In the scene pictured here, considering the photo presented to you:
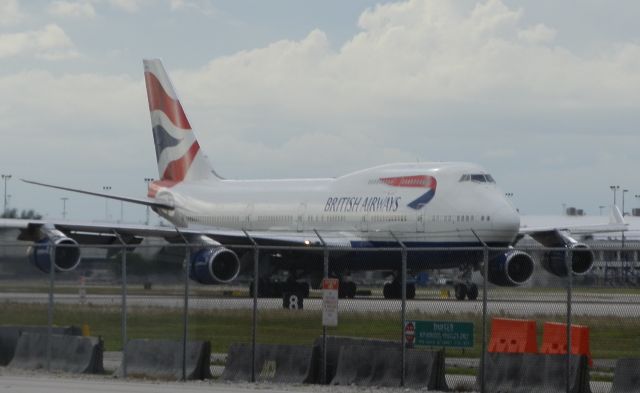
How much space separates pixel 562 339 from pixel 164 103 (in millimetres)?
35841

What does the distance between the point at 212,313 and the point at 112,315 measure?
9.58 feet

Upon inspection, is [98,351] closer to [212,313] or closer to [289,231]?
[212,313]

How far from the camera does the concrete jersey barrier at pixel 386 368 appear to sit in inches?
698

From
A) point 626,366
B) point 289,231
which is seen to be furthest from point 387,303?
point 289,231

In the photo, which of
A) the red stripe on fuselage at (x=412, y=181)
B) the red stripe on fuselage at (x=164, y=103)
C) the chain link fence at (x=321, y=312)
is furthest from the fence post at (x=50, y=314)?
the red stripe on fuselage at (x=164, y=103)

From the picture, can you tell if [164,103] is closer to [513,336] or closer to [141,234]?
[141,234]

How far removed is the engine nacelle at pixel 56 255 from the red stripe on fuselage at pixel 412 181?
9976 mm

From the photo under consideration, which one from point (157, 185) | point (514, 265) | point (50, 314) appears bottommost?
point (50, 314)

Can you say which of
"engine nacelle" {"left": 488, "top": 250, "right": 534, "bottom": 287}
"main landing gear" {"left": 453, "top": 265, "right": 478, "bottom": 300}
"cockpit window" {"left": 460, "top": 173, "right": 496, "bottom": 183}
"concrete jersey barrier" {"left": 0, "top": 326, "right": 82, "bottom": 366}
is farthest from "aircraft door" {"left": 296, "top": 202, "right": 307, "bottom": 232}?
"concrete jersey barrier" {"left": 0, "top": 326, "right": 82, "bottom": 366}

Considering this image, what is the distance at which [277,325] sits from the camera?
2045 centimetres

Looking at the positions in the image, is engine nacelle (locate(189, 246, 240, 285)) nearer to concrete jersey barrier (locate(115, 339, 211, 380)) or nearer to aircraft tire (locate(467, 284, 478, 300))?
aircraft tire (locate(467, 284, 478, 300))

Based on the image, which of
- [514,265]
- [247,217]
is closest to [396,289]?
[514,265]

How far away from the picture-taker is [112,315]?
22766mm

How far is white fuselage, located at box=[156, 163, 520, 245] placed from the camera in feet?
131
